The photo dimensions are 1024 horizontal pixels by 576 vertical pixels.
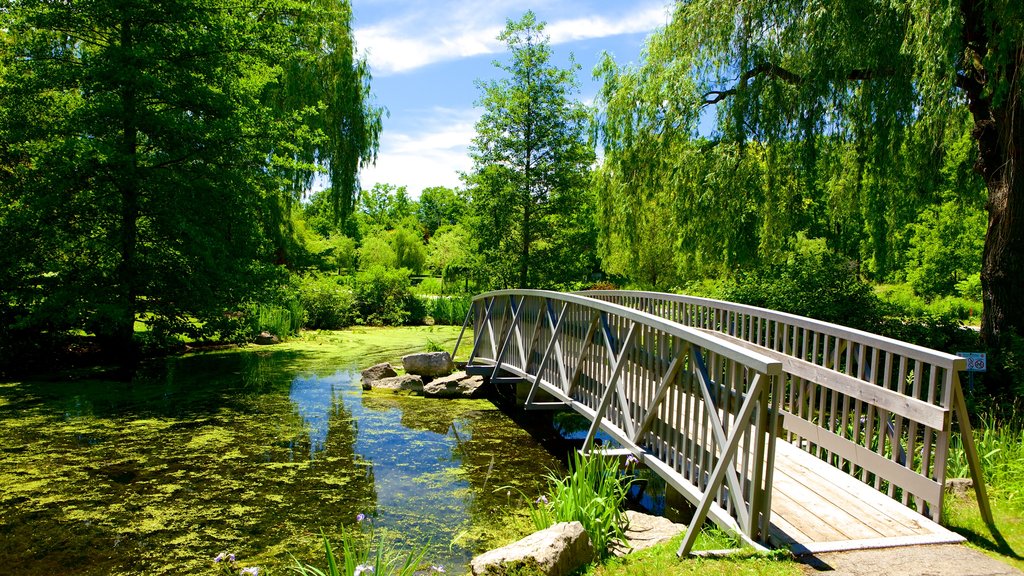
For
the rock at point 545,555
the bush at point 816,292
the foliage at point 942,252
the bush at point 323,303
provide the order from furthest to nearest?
the foliage at point 942,252 → the bush at point 323,303 → the bush at point 816,292 → the rock at point 545,555

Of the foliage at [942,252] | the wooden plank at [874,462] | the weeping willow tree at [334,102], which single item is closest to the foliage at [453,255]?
the weeping willow tree at [334,102]

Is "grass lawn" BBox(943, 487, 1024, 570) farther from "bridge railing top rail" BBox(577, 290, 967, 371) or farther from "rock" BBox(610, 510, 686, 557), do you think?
"rock" BBox(610, 510, 686, 557)

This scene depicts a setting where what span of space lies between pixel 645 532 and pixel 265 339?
13362 millimetres

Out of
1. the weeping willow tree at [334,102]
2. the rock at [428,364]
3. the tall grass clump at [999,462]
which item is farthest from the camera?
the weeping willow tree at [334,102]

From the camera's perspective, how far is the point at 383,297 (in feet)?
70.9

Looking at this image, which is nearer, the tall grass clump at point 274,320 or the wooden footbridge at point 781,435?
the wooden footbridge at point 781,435

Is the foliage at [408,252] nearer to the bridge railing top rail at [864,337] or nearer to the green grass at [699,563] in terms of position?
the bridge railing top rail at [864,337]

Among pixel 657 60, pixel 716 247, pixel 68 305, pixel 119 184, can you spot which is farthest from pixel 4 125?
pixel 716 247

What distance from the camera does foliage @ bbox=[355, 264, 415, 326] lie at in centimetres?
2126

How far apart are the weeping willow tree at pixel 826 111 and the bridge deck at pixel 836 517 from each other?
4314 millimetres

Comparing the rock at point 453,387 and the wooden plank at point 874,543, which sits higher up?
the wooden plank at point 874,543

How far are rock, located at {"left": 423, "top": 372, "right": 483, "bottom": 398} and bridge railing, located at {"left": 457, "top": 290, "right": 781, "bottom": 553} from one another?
2.89 feet

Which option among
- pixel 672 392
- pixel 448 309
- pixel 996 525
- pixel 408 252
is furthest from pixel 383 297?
pixel 996 525

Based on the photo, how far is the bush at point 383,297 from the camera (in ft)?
69.8
